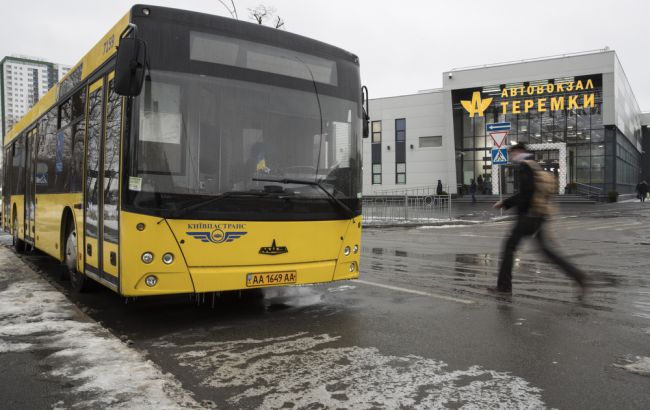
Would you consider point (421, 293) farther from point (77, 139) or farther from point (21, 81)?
point (21, 81)

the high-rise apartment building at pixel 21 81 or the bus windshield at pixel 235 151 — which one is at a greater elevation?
the high-rise apartment building at pixel 21 81

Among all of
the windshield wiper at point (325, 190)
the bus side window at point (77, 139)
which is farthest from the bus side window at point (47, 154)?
the windshield wiper at point (325, 190)

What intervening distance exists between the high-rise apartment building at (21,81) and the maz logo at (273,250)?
74.9ft

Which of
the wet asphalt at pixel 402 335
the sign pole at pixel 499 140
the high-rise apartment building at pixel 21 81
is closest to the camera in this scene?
the wet asphalt at pixel 402 335

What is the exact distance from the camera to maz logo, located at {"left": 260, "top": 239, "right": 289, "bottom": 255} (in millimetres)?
5574

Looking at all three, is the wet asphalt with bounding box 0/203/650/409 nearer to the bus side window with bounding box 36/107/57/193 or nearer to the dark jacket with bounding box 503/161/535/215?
the dark jacket with bounding box 503/161/535/215

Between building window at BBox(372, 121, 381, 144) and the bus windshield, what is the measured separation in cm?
4340

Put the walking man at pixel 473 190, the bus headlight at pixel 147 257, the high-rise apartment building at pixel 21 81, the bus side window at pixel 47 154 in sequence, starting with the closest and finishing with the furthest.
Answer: the bus headlight at pixel 147 257 < the bus side window at pixel 47 154 < the high-rise apartment building at pixel 21 81 < the walking man at pixel 473 190

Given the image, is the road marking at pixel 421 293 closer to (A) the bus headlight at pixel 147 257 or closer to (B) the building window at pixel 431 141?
(A) the bus headlight at pixel 147 257

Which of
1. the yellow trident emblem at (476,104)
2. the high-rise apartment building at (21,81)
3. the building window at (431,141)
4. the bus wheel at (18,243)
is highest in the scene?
the yellow trident emblem at (476,104)

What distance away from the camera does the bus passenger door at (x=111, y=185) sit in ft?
17.6

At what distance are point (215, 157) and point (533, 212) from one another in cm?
395

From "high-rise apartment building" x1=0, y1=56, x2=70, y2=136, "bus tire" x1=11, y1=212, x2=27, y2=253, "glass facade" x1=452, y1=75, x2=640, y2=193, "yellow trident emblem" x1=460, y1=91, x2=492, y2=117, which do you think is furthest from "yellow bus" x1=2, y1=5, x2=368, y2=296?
"yellow trident emblem" x1=460, y1=91, x2=492, y2=117

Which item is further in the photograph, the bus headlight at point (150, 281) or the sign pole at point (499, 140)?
the sign pole at point (499, 140)
